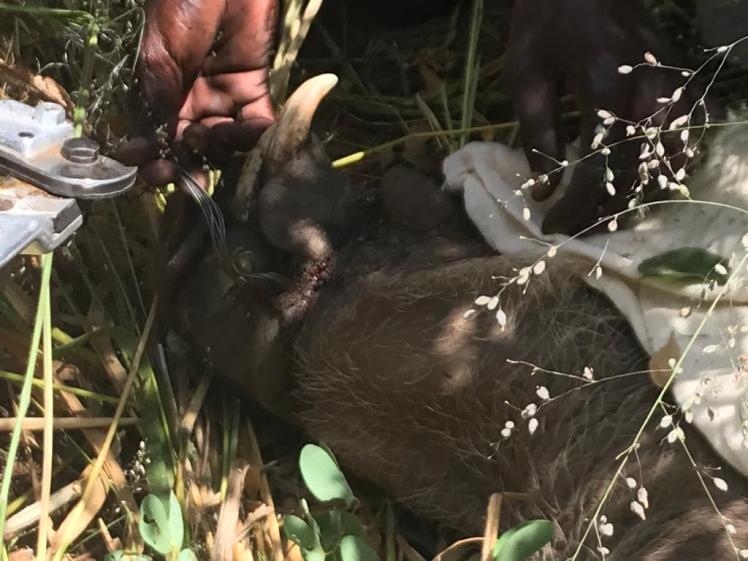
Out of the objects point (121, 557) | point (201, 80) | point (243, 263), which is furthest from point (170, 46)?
point (121, 557)

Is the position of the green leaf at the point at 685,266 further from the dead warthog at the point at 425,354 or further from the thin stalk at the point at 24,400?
the thin stalk at the point at 24,400

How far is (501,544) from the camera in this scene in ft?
2.00

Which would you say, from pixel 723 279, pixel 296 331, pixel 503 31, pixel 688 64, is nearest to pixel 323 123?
pixel 503 31

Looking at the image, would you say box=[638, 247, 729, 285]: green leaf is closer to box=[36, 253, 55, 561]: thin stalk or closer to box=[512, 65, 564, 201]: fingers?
box=[512, 65, 564, 201]: fingers

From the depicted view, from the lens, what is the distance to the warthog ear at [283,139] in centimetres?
83

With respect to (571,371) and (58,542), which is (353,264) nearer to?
(571,371)

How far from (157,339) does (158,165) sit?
0.23 metres

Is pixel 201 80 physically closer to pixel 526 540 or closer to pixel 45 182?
pixel 45 182

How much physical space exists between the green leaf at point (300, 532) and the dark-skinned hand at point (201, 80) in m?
0.35

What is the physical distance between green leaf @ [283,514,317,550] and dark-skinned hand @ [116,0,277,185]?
13.8 inches

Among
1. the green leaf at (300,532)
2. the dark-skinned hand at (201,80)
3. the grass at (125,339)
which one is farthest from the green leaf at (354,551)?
the dark-skinned hand at (201,80)

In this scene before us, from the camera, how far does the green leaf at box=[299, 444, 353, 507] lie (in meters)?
0.66

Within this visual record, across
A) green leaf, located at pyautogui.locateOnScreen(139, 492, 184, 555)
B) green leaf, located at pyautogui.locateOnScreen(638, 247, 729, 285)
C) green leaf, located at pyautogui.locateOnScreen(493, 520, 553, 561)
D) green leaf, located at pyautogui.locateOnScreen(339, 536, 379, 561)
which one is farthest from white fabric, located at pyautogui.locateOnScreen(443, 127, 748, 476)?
green leaf, located at pyautogui.locateOnScreen(139, 492, 184, 555)

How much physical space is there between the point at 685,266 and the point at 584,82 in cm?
16
